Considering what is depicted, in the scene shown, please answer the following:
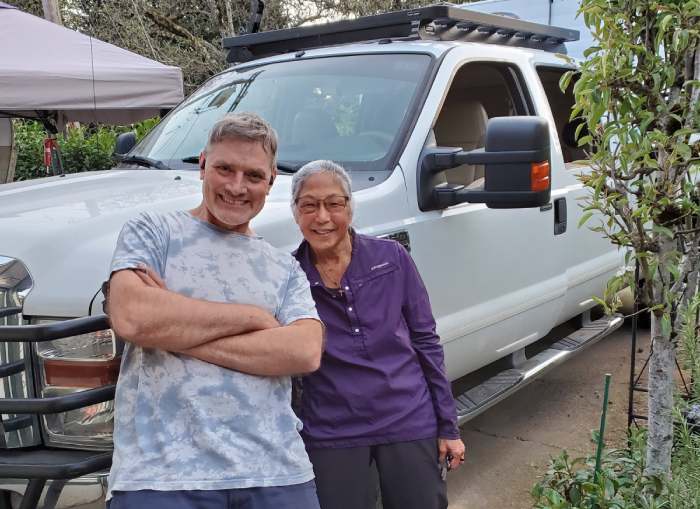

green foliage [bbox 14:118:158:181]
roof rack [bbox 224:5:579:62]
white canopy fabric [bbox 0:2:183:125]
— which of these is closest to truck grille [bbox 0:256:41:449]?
roof rack [bbox 224:5:579:62]

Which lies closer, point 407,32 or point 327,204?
point 327,204

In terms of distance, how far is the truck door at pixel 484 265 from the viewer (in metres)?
3.46

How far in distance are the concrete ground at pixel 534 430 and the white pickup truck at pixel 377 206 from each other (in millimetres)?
449

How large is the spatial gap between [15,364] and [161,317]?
0.64m

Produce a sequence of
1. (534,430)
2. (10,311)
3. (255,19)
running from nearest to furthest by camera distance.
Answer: (10,311) < (534,430) < (255,19)

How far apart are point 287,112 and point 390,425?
197 cm

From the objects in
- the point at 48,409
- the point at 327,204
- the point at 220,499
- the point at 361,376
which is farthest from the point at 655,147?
the point at 48,409

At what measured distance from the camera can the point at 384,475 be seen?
7.97 ft

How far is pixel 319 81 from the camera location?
3961mm

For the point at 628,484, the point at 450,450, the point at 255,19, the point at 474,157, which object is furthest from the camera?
the point at 255,19

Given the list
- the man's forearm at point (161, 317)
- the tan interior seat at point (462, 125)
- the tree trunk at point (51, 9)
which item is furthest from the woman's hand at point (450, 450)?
the tree trunk at point (51, 9)

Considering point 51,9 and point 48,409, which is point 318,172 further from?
point 51,9

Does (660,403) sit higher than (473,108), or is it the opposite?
(473,108)

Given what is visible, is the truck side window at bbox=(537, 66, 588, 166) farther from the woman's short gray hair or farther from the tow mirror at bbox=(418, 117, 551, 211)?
the woman's short gray hair
